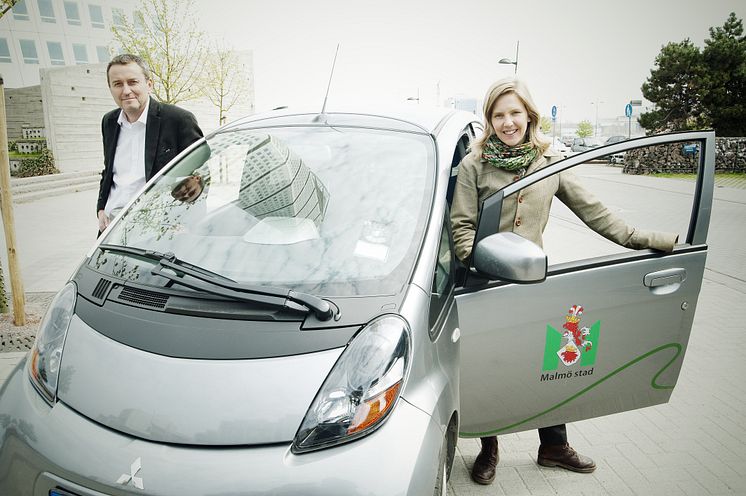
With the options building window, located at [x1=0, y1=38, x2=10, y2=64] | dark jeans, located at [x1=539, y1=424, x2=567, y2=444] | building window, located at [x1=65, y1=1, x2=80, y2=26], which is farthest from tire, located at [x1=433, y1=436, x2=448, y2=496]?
building window, located at [x1=65, y1=1, x2=80, y2=26]

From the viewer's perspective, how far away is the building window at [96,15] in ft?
139

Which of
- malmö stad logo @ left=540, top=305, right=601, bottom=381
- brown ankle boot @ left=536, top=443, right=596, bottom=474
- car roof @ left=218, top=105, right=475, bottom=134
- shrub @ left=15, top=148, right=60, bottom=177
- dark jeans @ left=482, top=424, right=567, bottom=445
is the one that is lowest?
shrub @ left=15, top=148, right=60, bottom=177

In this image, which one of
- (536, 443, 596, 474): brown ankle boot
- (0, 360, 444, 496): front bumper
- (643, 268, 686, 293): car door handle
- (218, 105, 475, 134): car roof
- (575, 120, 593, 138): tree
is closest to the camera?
(0, 360, 444, 496): front bumper

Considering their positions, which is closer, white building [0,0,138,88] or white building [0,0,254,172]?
white building [0,0,254,172]

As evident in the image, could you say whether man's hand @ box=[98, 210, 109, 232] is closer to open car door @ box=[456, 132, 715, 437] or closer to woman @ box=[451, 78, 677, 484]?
woman @ box=[451, 78, 677, 484]

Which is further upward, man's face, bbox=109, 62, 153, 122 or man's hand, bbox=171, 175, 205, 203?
man's face, bbox=109, 62, 153, 122

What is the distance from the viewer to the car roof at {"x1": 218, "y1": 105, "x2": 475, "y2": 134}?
8.70 feet

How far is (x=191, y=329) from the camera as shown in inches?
66.9

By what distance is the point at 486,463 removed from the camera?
9.34 ft

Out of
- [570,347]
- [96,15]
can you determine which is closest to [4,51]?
[96,15]

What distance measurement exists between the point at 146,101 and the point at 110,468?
302 centimetres

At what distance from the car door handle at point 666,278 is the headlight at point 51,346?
2348 millimetres

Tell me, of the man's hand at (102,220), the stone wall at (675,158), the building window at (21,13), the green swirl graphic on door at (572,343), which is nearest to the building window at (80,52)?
the building window at (21,13)

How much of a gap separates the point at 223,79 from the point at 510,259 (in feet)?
81.6
